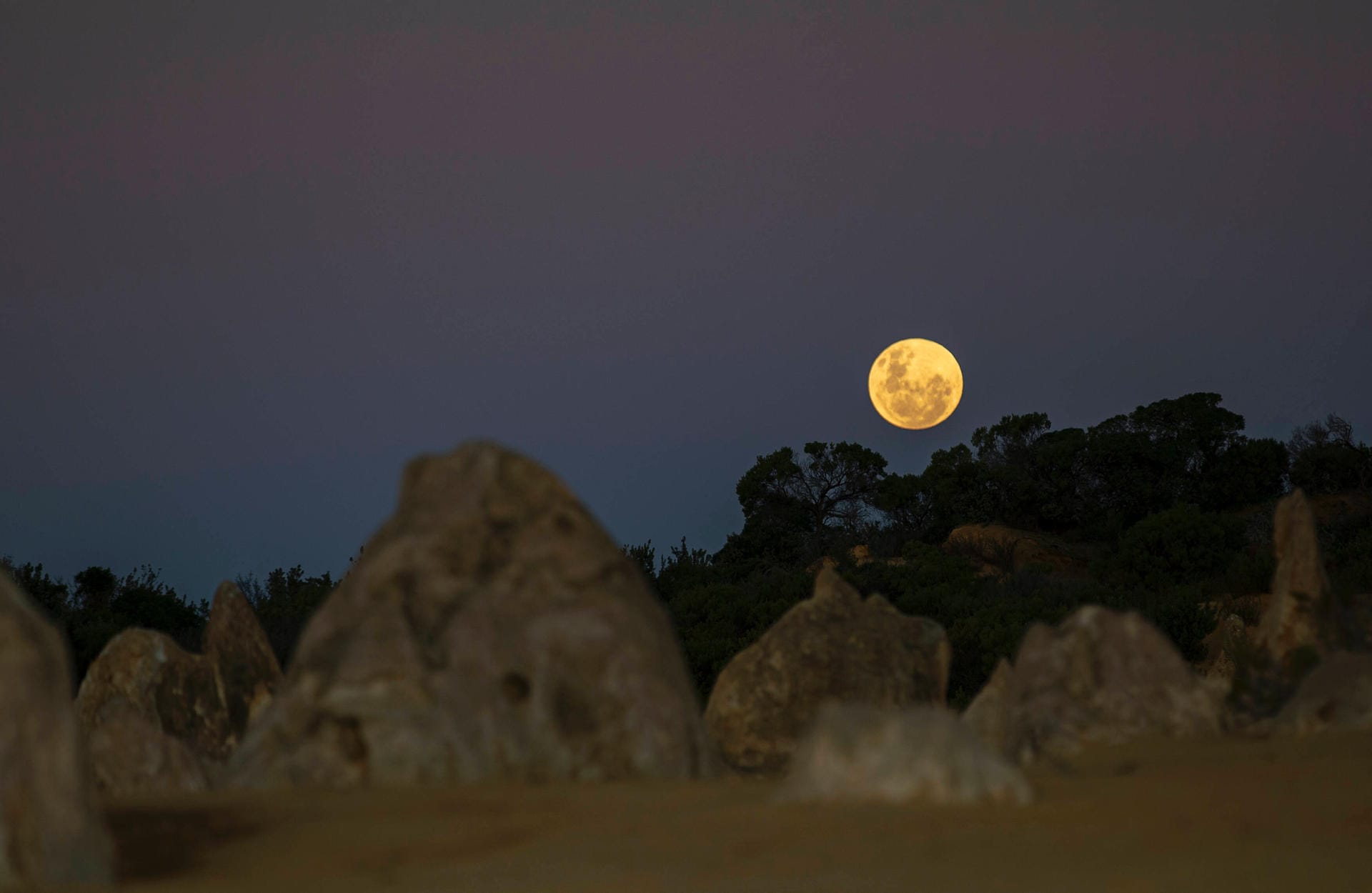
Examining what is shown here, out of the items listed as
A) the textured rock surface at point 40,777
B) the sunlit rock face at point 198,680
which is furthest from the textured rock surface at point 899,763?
the sunlit rock face at point 198,680

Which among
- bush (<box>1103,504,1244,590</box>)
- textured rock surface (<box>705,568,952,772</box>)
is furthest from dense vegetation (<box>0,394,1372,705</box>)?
textured rock surface (<box>705,568,952,772</box>)

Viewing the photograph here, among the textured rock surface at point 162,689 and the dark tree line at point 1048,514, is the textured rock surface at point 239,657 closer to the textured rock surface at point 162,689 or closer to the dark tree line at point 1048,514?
the textured rock surface at point 162,689

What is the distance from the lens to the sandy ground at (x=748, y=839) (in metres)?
3.30

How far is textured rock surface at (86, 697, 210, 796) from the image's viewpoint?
255 inches

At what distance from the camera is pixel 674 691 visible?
5.25 metres

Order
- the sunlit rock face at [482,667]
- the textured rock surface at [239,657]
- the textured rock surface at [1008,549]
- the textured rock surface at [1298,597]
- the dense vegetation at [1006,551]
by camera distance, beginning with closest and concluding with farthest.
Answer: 1. the sunlit rock face at [482,667]
2. the textured rock surface at [1298,597]
3. the textured rock surface at [239,657]
4. the dense vegetation at [1006,551]
5. the textured rock surface at [1008,549]

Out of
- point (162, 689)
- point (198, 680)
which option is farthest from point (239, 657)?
point (162, 689)

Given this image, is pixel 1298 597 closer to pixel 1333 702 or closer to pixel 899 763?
pixel 1333 702

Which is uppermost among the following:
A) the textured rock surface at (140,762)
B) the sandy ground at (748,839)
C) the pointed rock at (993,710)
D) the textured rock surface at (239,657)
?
the textured rock surface at (239,657)

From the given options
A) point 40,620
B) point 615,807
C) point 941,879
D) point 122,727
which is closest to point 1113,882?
point 941,879

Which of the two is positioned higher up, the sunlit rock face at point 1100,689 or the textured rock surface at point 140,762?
the textured rock surface at point 140,762

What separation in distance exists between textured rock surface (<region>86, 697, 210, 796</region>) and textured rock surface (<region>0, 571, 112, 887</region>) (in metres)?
3.15

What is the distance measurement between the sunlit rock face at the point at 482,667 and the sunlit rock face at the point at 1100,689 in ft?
6.02

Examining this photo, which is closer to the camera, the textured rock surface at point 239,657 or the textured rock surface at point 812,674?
the textured rock surface at point 812,674
